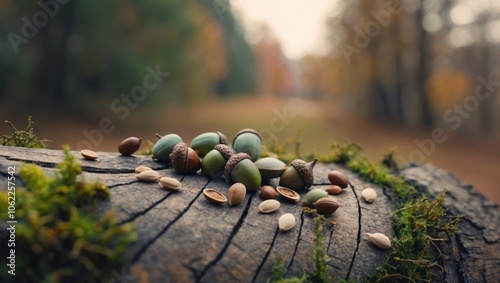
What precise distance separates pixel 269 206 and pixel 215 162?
1.68 feet

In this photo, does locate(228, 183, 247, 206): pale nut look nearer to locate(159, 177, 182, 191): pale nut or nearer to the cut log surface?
the cut log surface

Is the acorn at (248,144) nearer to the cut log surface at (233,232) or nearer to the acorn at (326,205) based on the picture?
the cut log surface at (233,232)

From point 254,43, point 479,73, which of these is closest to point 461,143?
point 479,73

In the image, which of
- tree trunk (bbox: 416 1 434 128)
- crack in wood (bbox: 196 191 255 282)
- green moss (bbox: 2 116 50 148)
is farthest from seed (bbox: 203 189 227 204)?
tree trunk (bbox: 416 1 434 128)

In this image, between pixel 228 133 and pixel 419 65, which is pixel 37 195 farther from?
pixel 419 65

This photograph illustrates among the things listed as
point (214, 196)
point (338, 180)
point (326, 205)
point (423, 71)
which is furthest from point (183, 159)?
point (423, 71)

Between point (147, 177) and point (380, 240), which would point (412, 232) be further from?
point (147, 177)

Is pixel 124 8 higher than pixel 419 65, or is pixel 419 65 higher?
pixel 419 65

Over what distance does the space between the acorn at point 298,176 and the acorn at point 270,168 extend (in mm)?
52

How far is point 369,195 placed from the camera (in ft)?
8.84

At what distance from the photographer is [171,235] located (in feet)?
6.02

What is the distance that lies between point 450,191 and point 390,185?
0.52 metres

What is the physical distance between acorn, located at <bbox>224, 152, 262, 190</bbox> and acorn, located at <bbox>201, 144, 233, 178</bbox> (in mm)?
59

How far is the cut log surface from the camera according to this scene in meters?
1.77
